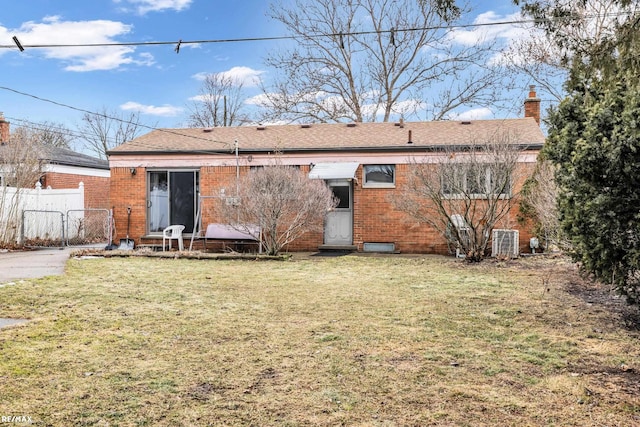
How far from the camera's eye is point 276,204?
13445 millimetres

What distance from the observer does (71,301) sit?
747 centimetres

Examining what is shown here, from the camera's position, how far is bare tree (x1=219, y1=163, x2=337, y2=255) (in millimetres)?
13438

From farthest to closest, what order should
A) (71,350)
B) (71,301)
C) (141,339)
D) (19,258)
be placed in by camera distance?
(19,258) < (71,301) < (141,339) < (71,350)

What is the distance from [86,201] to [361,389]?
80.4 ft

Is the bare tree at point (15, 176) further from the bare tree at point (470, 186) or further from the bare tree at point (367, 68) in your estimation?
the bare tree at point (367, 68)

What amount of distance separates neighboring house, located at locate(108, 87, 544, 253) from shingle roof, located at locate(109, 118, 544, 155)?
0.11 feet

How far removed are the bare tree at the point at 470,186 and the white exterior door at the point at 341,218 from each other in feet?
9.94

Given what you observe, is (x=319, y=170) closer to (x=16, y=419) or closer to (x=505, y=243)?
(x=505, y=243)

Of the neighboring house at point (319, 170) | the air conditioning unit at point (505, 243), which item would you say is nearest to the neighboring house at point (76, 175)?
the neighboring house at point (319, 170)

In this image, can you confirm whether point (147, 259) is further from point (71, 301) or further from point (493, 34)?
point (493, 34)

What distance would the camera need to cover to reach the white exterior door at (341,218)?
16.2 metres

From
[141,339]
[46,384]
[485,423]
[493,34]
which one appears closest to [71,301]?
[141,339]

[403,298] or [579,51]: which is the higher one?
→ [579,51]

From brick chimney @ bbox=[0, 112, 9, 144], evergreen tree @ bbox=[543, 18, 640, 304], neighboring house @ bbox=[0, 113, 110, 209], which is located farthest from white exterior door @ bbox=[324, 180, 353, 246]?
brick chimney @ bbox=[0, 112, 9, 144]
